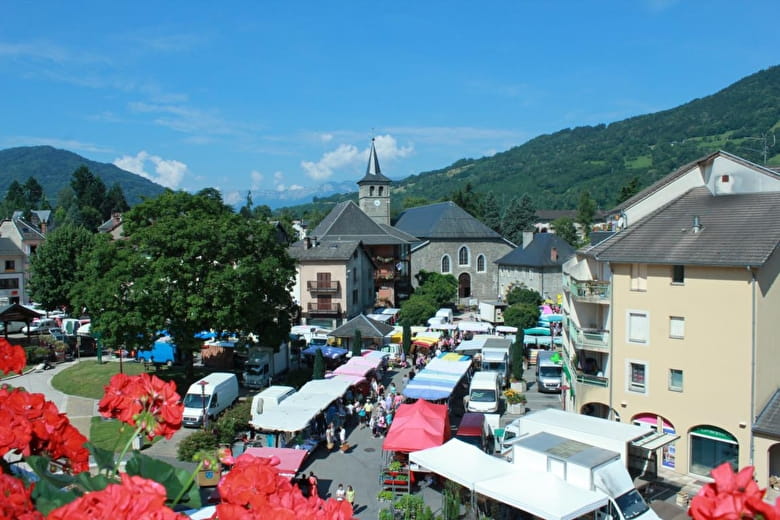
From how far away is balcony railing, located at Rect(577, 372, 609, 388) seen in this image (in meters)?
23.0

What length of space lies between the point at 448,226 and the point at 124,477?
2746 inches

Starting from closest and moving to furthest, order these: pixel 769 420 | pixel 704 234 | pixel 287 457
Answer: pixel 287 457 → pixel 769 420 → pixel 704 234

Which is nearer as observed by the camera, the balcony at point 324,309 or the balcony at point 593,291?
the balcony at point 593,291

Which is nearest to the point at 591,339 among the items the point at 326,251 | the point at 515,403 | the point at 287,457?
the point at 515,403

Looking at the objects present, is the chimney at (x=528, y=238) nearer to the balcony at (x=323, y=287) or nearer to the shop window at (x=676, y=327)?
the balcony at (x=323, y=287)

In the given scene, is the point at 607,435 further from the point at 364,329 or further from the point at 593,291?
the point at 364,329

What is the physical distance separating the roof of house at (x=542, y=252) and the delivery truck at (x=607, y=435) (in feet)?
132

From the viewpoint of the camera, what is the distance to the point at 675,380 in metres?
21.2

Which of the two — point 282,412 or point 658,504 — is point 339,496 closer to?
point 282,412

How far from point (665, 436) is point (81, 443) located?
19052 millimetres

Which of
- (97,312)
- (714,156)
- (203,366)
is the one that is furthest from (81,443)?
(203,366)

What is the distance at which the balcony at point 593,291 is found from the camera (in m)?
23.3

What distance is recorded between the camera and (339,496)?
693 inches

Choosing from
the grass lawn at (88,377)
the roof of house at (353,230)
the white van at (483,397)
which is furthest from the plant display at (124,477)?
the roof of house at (353,230)
